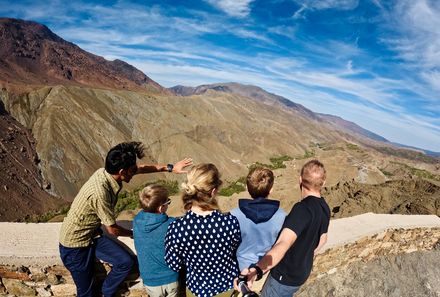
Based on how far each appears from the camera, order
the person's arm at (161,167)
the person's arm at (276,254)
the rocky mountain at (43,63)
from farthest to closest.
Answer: the rocky mountain at (43,63) < the person's arm at (161,167) < the person's arm at (276,254)

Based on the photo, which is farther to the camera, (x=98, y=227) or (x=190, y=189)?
(x=98, y=227)

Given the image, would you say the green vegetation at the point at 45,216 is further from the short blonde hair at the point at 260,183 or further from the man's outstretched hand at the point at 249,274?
the man's outstretched hand at the point at 249,274

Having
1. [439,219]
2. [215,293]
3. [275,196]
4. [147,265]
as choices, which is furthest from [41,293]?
[275,196]

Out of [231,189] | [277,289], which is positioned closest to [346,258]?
[277,289]

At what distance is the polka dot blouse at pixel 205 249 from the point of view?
8.39 ft

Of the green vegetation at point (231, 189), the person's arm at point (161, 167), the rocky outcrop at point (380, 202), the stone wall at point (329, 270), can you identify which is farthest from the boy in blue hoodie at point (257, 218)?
the green vegetation at point (231, 189)

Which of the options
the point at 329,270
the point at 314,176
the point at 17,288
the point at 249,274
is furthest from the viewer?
the point at 329,270

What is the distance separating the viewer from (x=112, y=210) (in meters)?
2.98

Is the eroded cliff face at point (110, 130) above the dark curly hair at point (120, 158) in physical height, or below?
below

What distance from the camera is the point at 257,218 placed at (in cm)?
289

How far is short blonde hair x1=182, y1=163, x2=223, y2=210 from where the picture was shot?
255 centimetres

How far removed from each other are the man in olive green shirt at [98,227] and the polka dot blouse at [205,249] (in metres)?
0.65

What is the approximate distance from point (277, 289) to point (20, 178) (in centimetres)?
2961

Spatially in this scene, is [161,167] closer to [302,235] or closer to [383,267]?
[302,235]
